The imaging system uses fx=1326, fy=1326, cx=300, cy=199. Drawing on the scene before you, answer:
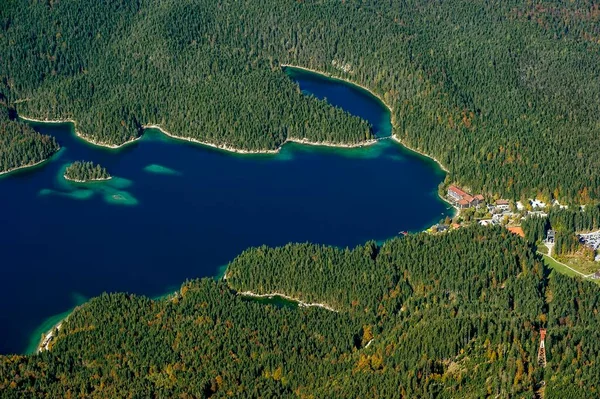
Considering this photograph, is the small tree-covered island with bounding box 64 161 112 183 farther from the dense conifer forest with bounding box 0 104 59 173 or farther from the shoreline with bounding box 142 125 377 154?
the shoreline with bounding box 142 125 377 154

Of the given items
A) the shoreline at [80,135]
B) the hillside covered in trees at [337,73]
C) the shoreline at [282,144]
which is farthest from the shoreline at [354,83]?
the shoreline at [80,135]

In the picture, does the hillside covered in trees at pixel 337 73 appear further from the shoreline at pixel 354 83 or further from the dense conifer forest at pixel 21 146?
the dense conifer forest at pixel 21 146

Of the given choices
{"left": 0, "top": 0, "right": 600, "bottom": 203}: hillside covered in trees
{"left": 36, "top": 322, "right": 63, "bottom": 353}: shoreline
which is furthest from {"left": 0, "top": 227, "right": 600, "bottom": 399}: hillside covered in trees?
{"left": 0, "top": 0, "right": 600, "bottom": 203}: hillside covered in trees

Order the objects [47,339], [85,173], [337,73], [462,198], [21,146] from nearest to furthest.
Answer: [47,339]
[462,198]
[85,173]
[21,146]
[337,73]

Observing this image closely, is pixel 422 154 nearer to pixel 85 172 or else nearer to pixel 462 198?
pixel 462 198

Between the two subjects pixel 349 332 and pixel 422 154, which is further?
pixel 422 154

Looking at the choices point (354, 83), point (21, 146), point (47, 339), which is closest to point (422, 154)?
point (354, 83)
